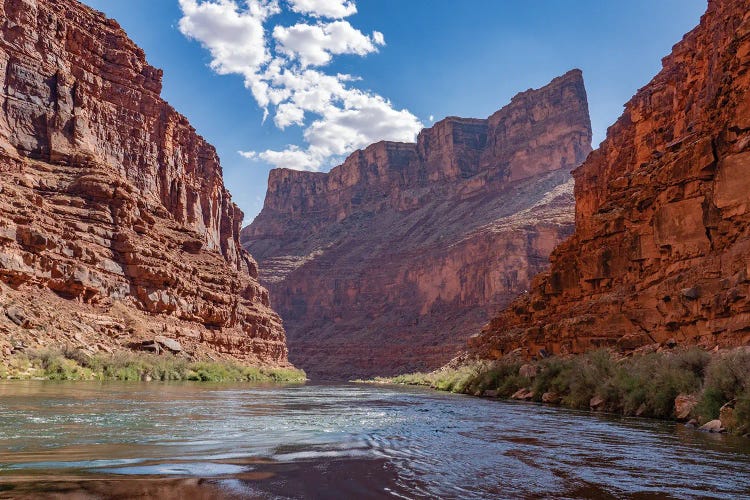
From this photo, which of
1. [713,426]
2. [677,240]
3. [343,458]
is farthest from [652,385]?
[343,458]

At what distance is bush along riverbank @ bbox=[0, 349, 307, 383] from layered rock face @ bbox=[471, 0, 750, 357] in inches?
791

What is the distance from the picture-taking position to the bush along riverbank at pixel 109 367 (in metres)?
27.2

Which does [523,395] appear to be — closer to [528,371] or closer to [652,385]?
[528,371]

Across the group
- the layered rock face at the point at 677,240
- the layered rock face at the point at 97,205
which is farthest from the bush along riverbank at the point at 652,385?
the layered rock face at the point at 97,205

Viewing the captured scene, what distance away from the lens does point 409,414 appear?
1709cm

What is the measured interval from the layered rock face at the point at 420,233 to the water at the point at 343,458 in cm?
7143

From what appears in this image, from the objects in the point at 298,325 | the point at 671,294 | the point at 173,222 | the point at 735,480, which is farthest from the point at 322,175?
the point at 735,480

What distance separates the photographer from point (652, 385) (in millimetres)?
16672

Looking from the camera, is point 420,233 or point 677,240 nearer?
point 677,240

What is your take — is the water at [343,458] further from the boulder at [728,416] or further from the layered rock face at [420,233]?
the layered rock face at [420,233]

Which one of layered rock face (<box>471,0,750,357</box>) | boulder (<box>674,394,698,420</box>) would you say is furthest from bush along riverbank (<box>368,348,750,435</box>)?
layered rock face (<box>471,0,750,357</box>)

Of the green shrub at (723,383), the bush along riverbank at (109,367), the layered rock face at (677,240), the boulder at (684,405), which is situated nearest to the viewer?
the green shrub at (723,383)

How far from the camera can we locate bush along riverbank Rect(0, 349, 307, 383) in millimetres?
27172

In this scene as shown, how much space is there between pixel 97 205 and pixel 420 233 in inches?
3358
